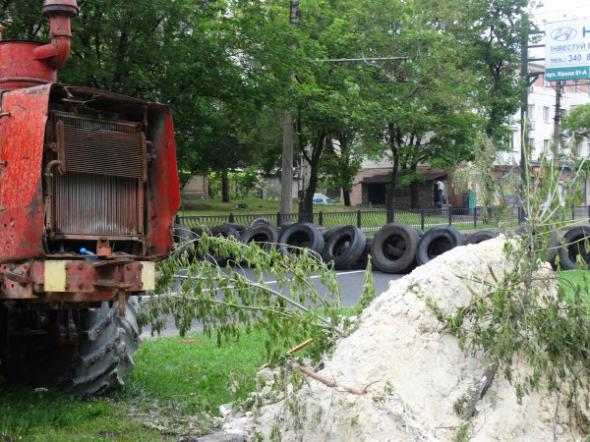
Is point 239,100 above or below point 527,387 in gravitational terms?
above

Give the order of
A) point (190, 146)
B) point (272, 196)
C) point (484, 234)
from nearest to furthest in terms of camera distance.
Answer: point (484, 234), point (190, 146), point (272, 196)

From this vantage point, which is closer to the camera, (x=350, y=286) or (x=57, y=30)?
(x=57, y=30)

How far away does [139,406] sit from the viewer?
6473 mm

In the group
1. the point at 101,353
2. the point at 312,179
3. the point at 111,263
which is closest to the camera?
the point at 111,263

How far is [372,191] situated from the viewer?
6253 cm

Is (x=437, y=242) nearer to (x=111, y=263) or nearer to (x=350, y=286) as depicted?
(x=350, y=286)

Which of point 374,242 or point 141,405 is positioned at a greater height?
point 374,242

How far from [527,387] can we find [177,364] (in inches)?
153

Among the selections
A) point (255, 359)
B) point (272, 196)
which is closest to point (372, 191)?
point (272, 196)

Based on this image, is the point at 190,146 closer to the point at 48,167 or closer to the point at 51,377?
the point at 51,377

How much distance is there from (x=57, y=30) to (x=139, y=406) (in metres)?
2.88

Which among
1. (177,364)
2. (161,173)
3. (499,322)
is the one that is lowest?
(177,364)

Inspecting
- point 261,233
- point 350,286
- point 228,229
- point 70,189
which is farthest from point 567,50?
point 70,189

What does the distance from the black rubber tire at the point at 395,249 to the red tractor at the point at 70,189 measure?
12569 mm
